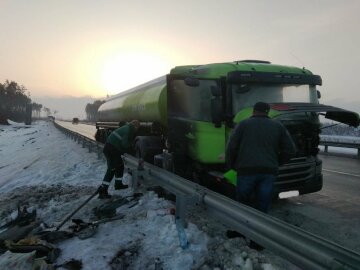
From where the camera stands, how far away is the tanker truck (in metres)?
7.36

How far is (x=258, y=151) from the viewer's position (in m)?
5.49

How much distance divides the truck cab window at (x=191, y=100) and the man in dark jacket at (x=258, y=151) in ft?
8.47

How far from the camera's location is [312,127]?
7.51 m

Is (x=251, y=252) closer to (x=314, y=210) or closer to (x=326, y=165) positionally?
(x=314, y=210)

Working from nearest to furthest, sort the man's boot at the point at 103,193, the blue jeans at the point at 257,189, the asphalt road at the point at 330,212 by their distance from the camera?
the blue jeans at the point at 257,189
the asphalt road at the point at 330,212
the man's boot at the point at 103,193

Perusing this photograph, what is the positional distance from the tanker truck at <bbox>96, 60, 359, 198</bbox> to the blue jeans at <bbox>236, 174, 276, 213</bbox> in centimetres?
125

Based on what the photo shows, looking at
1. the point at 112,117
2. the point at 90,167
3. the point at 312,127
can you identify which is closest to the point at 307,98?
the point at 312,127

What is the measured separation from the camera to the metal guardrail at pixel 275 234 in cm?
321

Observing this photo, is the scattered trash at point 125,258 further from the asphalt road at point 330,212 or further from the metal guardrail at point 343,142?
the metal guardrail at point 343,142

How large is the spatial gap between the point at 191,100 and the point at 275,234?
5376 millimetres

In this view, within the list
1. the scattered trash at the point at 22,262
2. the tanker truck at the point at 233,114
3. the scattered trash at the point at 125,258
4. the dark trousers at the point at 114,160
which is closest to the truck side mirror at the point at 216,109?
the tanker truck at the point at 233,114

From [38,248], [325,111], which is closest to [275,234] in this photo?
[38,248]

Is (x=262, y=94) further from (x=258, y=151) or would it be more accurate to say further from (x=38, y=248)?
(x=38, y=248)

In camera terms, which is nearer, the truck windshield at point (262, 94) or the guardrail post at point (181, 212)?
the guardrail post at point (181, 212)
